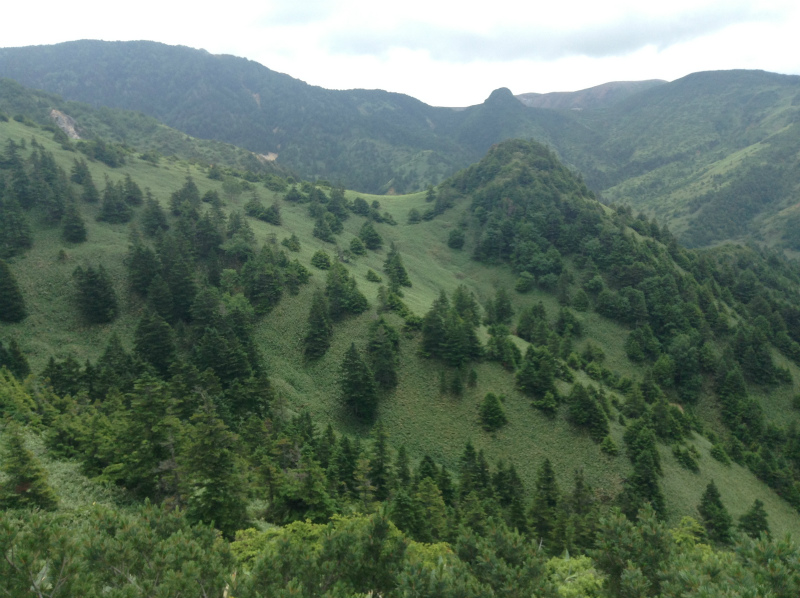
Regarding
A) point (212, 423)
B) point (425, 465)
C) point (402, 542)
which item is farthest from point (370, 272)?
point (402, 542)

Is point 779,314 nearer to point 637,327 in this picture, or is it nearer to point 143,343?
point 637,327

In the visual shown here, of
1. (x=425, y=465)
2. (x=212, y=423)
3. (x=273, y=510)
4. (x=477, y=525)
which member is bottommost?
(x=425, y=465)

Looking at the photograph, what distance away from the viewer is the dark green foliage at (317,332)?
239 feet

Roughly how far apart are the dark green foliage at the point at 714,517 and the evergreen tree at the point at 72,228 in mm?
116814

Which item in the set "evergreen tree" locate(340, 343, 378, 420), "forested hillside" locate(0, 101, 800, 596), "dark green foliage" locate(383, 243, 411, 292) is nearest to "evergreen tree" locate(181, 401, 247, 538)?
"forested hillside" locate(0, 101, 800, 596)

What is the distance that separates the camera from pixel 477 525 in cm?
3803

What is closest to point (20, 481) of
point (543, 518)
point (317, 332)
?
point (543, 518)

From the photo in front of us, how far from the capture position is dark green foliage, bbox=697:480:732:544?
182 ft

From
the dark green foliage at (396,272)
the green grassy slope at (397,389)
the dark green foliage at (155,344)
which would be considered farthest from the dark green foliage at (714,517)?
the dark green foliage at (155,344)

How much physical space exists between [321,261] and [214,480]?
7157 centimetres

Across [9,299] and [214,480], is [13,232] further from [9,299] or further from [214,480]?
[214,480]

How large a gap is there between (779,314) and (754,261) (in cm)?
5040

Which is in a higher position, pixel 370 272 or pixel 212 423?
pixel 212 423

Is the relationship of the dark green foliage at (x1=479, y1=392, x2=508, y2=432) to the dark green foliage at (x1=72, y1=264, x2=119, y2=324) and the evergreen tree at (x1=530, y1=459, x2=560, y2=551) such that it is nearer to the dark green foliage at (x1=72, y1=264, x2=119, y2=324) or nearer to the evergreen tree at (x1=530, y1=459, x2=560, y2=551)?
the evergreen tree at (x1=530, y1=459, x2=560, y2=551)
